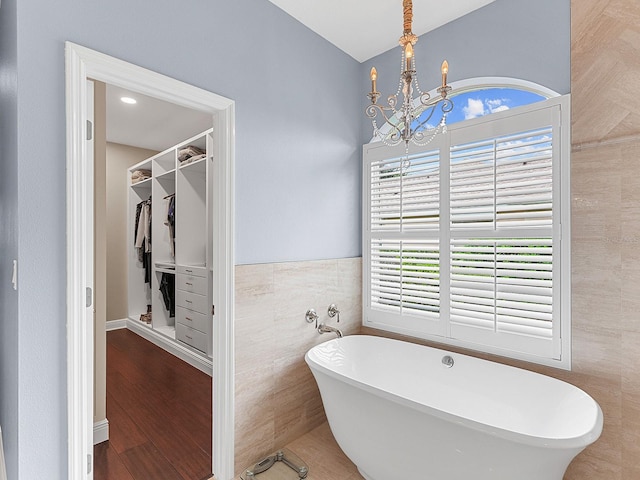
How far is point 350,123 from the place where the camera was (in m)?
2.80

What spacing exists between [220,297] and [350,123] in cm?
170

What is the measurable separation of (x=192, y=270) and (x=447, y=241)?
266 cm

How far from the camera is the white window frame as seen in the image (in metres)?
1.88

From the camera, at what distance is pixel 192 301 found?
3.77 metres

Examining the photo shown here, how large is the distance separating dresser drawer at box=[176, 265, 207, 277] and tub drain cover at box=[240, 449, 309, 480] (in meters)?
1.95

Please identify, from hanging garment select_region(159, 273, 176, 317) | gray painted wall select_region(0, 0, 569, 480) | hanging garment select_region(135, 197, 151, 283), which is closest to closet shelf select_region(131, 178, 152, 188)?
Result: hanging garment select_region(135, 197, 151, 283)

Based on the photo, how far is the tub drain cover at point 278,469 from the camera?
1.98 m

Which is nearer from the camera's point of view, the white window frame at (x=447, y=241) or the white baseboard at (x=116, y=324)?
the white window frame at (x=447, y=241)

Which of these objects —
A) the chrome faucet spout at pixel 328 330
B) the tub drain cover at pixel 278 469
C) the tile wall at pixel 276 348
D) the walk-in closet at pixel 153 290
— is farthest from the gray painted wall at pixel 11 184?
the chrome faucet spout at pixel 328 330

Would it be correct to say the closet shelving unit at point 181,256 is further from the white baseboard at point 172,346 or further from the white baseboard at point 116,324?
the white baseboard at point 116,324

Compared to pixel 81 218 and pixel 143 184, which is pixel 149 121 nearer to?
pixel 143 184

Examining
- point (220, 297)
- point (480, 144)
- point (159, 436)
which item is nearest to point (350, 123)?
point (480, 144)

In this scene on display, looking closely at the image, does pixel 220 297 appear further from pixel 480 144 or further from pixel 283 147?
pixel 480 144

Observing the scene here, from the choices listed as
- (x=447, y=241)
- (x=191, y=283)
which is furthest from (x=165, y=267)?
(x=447, y=241)
